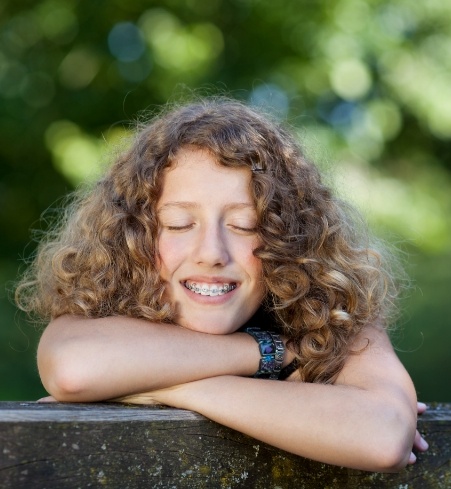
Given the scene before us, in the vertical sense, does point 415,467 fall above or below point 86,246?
below

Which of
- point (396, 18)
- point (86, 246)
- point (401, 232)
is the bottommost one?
point (401, 232)

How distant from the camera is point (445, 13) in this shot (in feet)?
28.0

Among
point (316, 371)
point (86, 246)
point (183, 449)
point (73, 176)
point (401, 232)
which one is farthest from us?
point (73, 176)

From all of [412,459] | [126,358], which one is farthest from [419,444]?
[126,358]

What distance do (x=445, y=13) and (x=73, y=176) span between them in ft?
13.0

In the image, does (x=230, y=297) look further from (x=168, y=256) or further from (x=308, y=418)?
(x=308, y=418)

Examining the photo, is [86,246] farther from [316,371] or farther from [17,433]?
Result: [17,433]

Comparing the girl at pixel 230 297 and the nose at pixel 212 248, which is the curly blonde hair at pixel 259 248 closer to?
the girl at pixel 230 297

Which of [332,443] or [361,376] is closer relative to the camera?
[332,443]

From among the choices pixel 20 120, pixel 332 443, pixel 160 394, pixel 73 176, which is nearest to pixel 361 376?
pixel 332 443

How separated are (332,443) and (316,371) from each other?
42 centimetres

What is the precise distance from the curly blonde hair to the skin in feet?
0.15

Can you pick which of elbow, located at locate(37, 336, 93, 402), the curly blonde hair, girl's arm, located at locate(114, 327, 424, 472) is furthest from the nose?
elbow, located at locate(37, 336, 93, 402)

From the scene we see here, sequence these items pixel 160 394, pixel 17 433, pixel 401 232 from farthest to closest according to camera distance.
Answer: pixel 401 232, pixel 160 394, pixel 17 433
